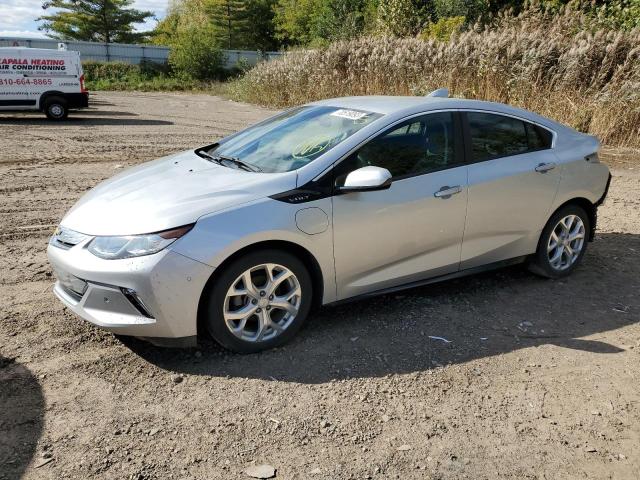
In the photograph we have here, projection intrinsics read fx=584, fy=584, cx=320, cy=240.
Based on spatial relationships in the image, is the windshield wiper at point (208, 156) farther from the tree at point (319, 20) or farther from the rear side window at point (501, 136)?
the tree at point (319, 20)

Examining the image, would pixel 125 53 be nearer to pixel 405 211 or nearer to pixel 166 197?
pixel 166 197

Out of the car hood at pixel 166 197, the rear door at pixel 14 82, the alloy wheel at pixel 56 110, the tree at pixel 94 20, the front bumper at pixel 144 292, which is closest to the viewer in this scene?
the front bumper at pixel 144 292

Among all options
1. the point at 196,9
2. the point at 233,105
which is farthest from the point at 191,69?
the point at 196,9

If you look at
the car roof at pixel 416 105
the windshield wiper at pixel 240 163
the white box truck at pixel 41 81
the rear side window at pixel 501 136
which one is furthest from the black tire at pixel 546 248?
the white box truck at pixel 41 81

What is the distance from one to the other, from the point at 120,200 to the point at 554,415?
2.95 meters

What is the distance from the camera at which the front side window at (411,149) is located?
404cm

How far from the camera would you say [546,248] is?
5062mm

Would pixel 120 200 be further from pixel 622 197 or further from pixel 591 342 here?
pixel 622 197

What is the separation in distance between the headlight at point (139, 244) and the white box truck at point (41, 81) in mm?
15220

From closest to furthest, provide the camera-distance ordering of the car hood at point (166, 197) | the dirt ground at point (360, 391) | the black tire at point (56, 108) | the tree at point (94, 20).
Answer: the dirt ground at point (360, 391) < the car hood at point (166, 197) < the black tire at point (56, 108) < the tree at point (94, 20)

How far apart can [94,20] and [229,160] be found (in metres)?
61.1

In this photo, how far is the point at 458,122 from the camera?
4.52m

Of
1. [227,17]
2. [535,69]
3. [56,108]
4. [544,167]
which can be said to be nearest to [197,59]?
[227,17]

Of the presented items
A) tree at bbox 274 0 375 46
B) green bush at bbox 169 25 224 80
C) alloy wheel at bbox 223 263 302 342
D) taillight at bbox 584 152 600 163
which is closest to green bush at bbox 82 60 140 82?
green bush at bbox 169 25 224 80
